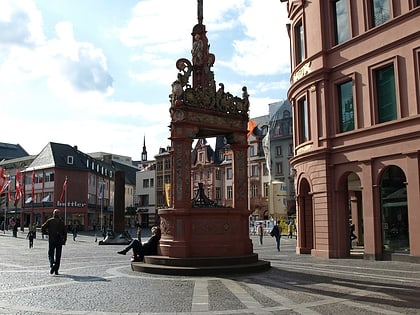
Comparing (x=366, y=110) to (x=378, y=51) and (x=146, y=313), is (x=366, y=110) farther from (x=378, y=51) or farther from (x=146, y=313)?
(x=146, y=313)

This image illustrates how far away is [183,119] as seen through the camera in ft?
55.4

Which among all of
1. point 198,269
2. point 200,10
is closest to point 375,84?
point 200,10

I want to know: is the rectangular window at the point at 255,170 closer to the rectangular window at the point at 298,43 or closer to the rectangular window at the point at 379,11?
the rectangular window at the point at 298,43

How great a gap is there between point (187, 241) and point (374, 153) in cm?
1063

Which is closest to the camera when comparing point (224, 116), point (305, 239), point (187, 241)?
point (187, 241)

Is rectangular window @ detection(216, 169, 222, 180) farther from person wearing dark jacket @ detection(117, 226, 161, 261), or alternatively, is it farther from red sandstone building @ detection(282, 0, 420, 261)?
person wearing dark jacket @ detection(117, 226, 161, 261)

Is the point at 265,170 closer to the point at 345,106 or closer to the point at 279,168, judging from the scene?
the point at 279,168

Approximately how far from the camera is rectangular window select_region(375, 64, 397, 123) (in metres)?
21.5

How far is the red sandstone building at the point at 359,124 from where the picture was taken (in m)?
20.6

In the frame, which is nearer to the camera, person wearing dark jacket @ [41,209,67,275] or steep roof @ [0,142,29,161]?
person wearing dark jacket @ [41,209,67,275]

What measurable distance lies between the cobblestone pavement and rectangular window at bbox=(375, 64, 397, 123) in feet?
26.5

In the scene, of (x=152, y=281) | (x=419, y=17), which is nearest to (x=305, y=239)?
(x=419, y=17)

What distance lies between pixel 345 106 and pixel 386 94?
253 cm

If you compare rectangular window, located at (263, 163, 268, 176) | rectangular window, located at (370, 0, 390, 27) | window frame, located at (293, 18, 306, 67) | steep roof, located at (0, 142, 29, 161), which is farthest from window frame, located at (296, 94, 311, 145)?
steep roof, located at (0, 142, 29, 161)
